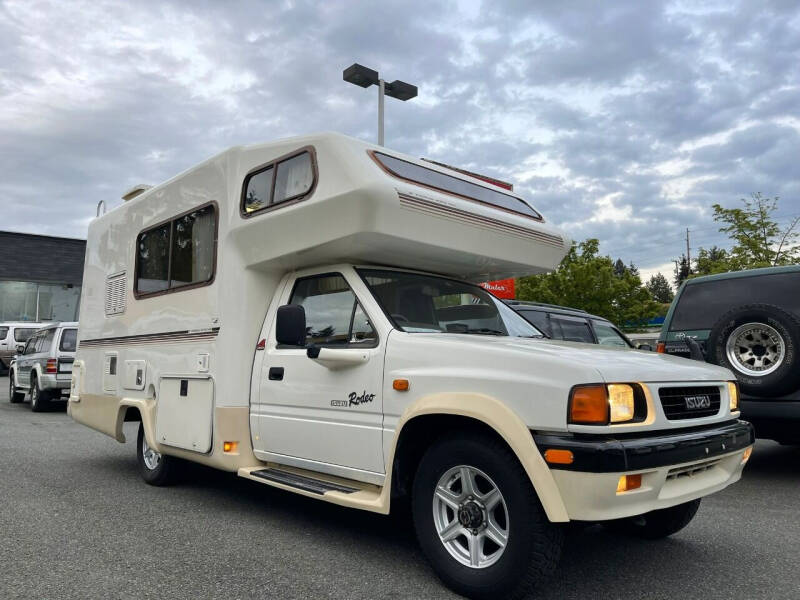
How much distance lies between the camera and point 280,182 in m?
5.08

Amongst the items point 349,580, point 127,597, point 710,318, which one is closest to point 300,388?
point 349,580

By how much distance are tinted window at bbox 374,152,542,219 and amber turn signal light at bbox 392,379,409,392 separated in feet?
4.86

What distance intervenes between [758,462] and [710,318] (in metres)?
1.84

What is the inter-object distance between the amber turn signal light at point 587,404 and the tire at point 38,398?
508 inches

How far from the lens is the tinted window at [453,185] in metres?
4.84

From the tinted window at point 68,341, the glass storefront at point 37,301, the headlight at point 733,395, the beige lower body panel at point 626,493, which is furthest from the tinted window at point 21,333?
the beige lower body panel at point 626,493

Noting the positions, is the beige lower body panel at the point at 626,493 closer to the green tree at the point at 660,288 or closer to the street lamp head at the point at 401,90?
the street lamp head at the point at 401,90

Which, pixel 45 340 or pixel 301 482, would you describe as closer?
pixel 301 482

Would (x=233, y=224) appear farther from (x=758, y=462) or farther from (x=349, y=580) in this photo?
(x=758, y=462)

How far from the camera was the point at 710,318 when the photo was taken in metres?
7.34

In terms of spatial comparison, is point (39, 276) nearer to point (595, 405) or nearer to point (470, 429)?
point (470, 429)

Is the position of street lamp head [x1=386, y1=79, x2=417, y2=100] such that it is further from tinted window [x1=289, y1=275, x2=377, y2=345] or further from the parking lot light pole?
tinted window [x1=289, y1=275, x2=377, y2=345]

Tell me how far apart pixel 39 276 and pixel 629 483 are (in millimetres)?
32889

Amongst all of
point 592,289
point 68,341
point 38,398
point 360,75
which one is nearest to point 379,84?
point 360,75
